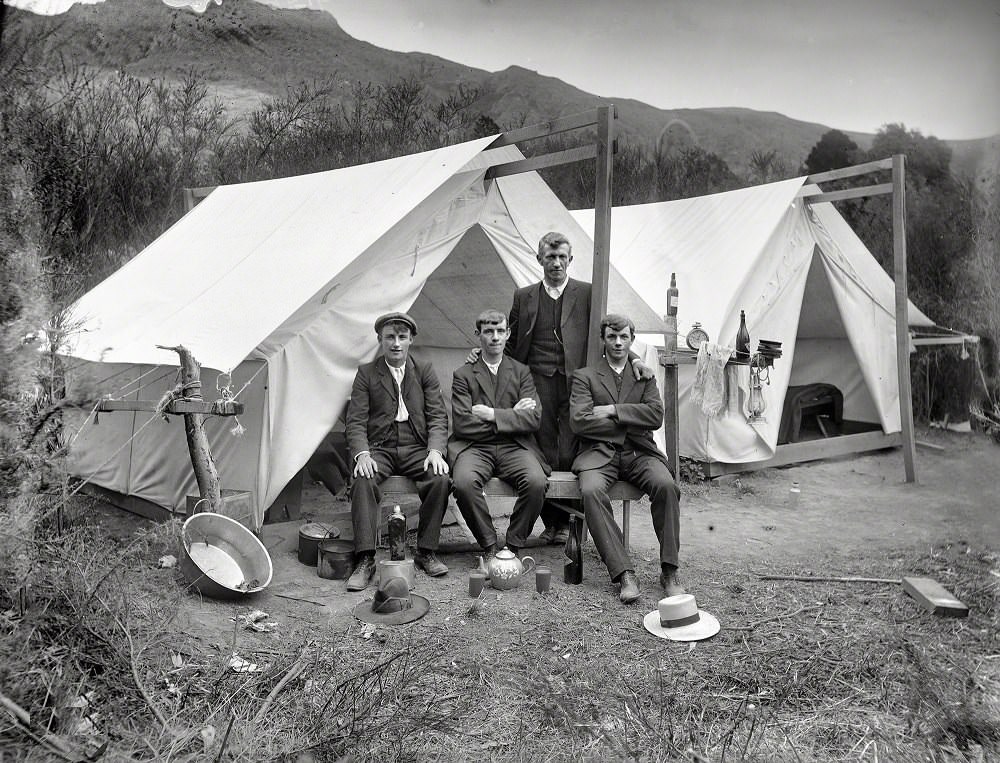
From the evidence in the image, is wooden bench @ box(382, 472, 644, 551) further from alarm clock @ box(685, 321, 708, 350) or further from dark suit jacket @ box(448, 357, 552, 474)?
alarm clock @ box(685, 321, 708, 350)

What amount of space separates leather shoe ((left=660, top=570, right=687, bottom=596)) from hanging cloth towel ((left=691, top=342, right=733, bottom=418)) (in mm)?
2303

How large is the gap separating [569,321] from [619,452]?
88 cm

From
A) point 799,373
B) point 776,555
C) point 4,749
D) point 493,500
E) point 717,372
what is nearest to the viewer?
point 4,749

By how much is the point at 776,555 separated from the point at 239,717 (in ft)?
10.4

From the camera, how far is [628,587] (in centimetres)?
346

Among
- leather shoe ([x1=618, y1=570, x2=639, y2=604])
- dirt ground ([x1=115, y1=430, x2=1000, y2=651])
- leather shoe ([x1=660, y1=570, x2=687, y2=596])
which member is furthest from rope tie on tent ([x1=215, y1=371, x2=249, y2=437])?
leather shoe ([x1=660, y1=570, x2=687, y2=596])

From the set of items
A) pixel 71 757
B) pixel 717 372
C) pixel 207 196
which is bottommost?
pixel 71 757

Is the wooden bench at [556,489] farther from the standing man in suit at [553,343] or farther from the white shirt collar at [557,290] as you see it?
the white shirt collar at [557,290]

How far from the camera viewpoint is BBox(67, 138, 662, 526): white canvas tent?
397 centimetres

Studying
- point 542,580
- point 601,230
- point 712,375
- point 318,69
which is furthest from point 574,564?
point 318,69

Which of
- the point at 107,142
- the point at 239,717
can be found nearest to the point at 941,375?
the point at 239,717

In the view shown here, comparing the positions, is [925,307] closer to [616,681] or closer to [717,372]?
[717,372]

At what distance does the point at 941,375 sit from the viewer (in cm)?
808

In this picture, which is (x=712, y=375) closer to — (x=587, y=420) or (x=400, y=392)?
(x=587, y=420)
